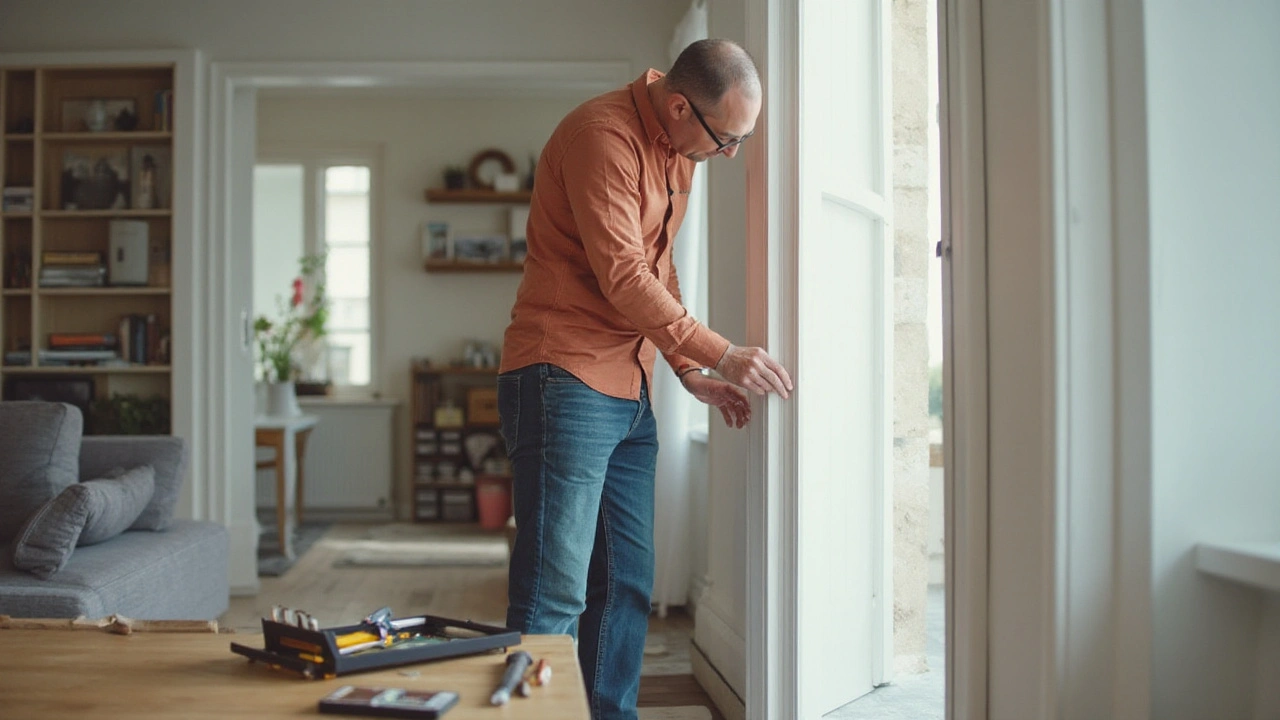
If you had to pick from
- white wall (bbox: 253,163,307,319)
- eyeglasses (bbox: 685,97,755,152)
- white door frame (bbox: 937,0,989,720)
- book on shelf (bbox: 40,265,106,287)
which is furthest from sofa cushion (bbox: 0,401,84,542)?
white wall (bbox: 253,163,307,319)

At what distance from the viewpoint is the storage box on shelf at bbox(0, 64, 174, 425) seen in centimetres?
440

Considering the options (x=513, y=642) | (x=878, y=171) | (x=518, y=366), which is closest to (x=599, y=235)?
(x=518, y=366)

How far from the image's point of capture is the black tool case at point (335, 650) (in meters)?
1.21

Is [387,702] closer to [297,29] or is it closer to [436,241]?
[297,29]

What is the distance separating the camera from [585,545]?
1801mm

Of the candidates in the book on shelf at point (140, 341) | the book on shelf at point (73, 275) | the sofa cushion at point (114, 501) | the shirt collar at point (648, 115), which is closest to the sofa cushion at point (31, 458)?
the sofa cushion at point (114, 501)

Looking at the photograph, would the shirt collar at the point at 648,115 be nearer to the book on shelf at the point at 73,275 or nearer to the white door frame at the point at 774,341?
the white door frame at the point at 774,341

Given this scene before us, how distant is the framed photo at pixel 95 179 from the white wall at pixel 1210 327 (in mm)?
4373

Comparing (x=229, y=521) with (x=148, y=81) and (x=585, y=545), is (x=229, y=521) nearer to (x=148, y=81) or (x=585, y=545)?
(x=148, y=81)

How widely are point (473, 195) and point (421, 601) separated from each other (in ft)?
10.2

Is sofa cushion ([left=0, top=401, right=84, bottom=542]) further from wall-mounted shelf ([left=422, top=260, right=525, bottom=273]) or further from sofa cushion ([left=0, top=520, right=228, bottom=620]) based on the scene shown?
wall-mounted shelf ([left=422, top=260, right=525, bottom=273])

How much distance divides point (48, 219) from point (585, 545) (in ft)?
12.6

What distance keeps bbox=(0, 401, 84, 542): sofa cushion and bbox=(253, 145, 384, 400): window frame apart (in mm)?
3801

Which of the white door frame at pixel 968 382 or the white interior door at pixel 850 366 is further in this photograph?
the white interior door at pixel 850 366
